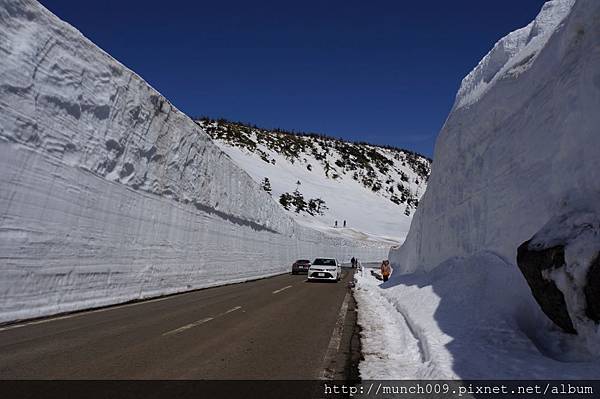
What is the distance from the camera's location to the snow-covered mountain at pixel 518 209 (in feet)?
17.3

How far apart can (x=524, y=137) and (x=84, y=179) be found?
1050 centimetres

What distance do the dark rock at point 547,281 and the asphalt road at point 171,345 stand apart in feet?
9.73

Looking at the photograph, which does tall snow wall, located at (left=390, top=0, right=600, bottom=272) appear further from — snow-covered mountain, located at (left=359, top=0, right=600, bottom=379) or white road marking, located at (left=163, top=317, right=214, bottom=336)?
white road marking, located at (left=163, top=317, right=214, bottom=336)

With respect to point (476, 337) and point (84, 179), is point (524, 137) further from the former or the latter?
point (84, 179)

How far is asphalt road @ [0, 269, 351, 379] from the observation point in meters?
5.47

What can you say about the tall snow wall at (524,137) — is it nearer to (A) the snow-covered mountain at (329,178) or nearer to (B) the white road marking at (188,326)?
(B) the white road marking at (188,326)

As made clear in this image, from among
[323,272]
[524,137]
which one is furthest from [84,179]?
[323,272]

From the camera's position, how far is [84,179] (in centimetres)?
1165

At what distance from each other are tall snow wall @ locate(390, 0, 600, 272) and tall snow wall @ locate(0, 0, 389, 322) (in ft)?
31.9

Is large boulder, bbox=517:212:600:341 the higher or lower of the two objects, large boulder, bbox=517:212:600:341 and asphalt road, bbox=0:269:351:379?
the higher

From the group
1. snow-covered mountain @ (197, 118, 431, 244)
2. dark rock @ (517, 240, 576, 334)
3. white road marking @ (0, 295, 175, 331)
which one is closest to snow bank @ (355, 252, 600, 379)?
dark rock @ (517, 240, 576, 334)

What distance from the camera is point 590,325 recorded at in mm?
4867

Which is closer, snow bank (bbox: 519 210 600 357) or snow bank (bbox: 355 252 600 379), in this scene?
snow bank (bbox: 519 210 600 357)

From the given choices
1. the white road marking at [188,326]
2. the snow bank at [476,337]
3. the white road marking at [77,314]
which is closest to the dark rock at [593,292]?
the snow bank at [476,337]
